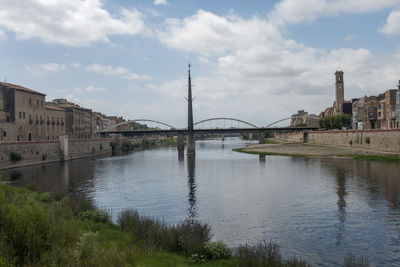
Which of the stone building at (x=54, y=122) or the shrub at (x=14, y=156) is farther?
the stone building at (x=54, y=122)

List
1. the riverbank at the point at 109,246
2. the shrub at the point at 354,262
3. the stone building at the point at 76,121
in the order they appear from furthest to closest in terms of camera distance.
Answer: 1. the stone building at the point at 76,121
2. the shrub at the point at 354,262
3. the riverbank at the point at 109,246

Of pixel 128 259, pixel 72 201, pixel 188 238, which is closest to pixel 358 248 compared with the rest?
pixel 188 238

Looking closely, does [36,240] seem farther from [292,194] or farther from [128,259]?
[292,194]

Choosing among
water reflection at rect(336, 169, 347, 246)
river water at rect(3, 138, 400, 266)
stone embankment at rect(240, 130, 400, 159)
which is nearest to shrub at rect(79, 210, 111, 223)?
river water at rect(3, 138, 400, 266)

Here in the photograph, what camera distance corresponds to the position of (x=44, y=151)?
65312 millimetres

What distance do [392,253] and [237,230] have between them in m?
7.85

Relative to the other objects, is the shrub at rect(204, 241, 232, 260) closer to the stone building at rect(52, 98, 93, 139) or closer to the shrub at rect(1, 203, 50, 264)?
the shrub at rect(1, 203, 50, 264)

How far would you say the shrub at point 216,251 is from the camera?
1265 centimetres

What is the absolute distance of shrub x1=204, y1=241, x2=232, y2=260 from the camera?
1265 centimetres

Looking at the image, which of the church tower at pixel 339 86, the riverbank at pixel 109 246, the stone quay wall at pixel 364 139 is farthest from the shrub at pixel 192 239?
the church tower at pixel 339 86

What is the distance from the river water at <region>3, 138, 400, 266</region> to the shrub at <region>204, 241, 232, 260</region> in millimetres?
3801

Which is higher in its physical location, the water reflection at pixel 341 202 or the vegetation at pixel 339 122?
the vegetation at pixel 339 122

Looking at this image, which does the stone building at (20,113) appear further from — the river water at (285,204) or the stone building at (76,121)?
the river water at (285,204)

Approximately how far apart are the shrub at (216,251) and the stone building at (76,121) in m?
94.1
